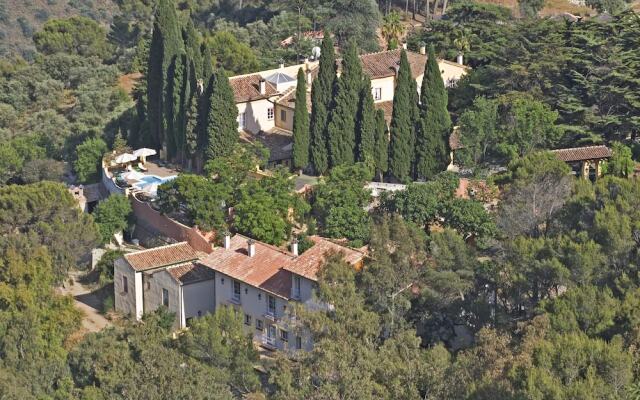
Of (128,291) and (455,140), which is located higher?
(455,140)

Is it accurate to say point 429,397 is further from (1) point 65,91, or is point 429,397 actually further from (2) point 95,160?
(1) point 65,91

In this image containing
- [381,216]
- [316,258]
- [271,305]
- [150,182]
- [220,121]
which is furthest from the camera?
[150,182]

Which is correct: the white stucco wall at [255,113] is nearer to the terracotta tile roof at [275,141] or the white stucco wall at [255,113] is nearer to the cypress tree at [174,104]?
the terracotta tile roof at [275,141]

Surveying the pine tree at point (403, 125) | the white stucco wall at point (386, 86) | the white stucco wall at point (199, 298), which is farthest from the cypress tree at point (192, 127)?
the white stucco wall at point (199, 298)

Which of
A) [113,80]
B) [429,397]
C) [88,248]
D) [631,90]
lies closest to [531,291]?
[429,397]

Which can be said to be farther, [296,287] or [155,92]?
[155,92]

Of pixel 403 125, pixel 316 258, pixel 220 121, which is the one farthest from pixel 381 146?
pixel 316 258

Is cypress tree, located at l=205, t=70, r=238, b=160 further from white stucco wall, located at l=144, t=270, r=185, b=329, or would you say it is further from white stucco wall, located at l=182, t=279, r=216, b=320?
white stucco wall, located at l=182, t=279, r=216, b=320

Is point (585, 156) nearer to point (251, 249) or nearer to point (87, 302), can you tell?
point (251, 249)
